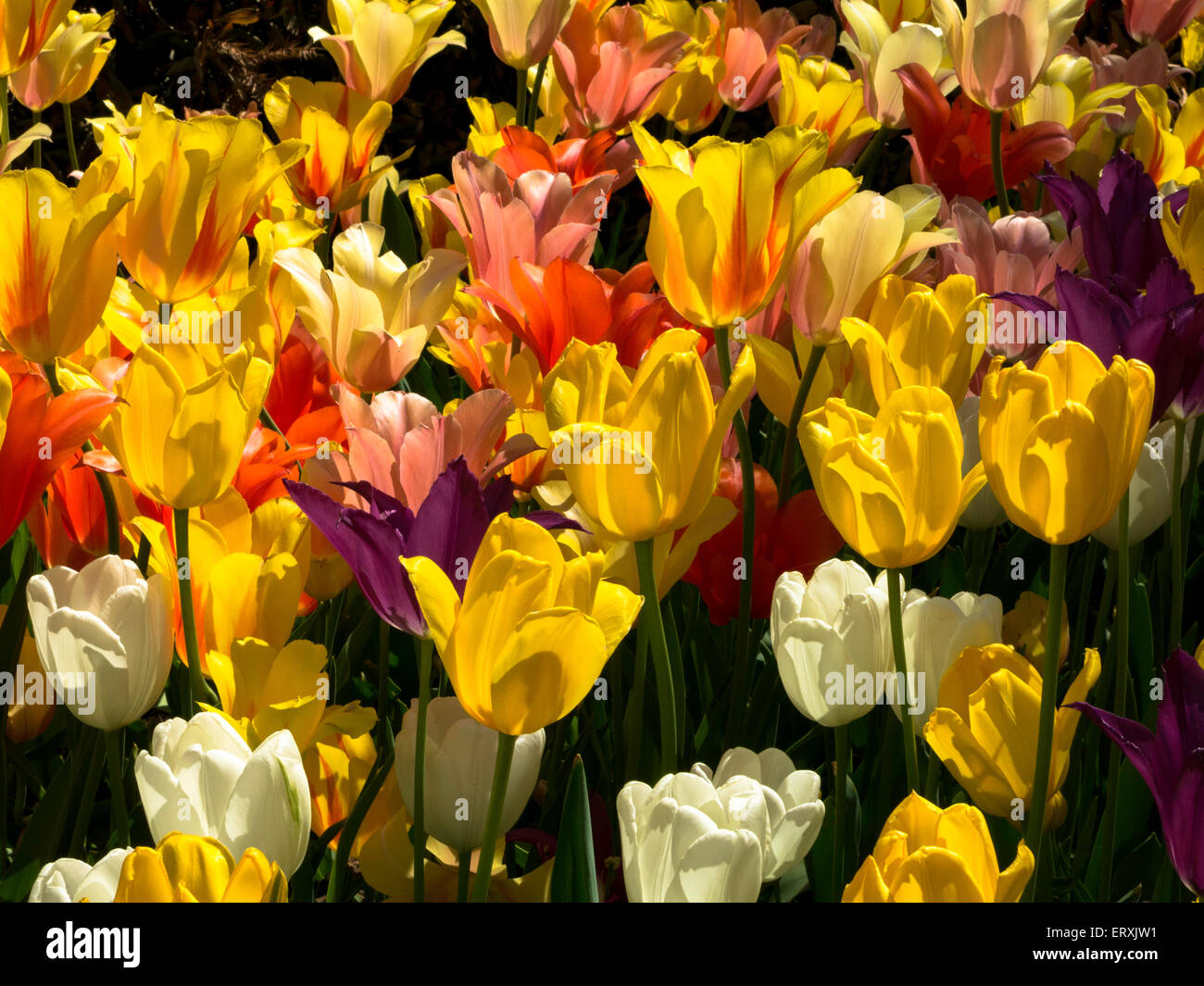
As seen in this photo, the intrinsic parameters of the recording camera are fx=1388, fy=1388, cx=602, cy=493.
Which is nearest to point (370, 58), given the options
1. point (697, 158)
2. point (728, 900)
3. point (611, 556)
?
point (697, 158)

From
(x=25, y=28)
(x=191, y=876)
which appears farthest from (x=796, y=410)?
(x=25, y=28)

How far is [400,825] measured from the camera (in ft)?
2.54

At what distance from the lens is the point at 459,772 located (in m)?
0.75

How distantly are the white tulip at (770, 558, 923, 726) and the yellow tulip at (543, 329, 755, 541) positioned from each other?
0.33 ft

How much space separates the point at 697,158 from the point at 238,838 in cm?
54

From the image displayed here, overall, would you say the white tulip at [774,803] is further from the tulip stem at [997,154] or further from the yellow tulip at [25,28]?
the yellow tulip at [25,28]

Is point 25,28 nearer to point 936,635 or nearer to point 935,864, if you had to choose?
point 936,635

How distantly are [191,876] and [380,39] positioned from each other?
1.22 m

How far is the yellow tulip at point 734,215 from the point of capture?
0.94 meters

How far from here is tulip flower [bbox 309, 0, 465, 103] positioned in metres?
1.56

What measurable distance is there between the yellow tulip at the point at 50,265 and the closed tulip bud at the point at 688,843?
19.2 inches

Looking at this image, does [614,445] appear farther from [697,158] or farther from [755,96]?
[755,96]

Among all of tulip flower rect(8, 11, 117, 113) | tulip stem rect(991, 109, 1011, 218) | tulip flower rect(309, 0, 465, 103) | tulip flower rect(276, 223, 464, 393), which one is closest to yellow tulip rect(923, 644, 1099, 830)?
tulip flower rect(276, 223, 464, 393)

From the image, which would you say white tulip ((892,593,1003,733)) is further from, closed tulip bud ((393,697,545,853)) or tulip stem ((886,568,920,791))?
closed tulip bud ((393,697,545,853))
